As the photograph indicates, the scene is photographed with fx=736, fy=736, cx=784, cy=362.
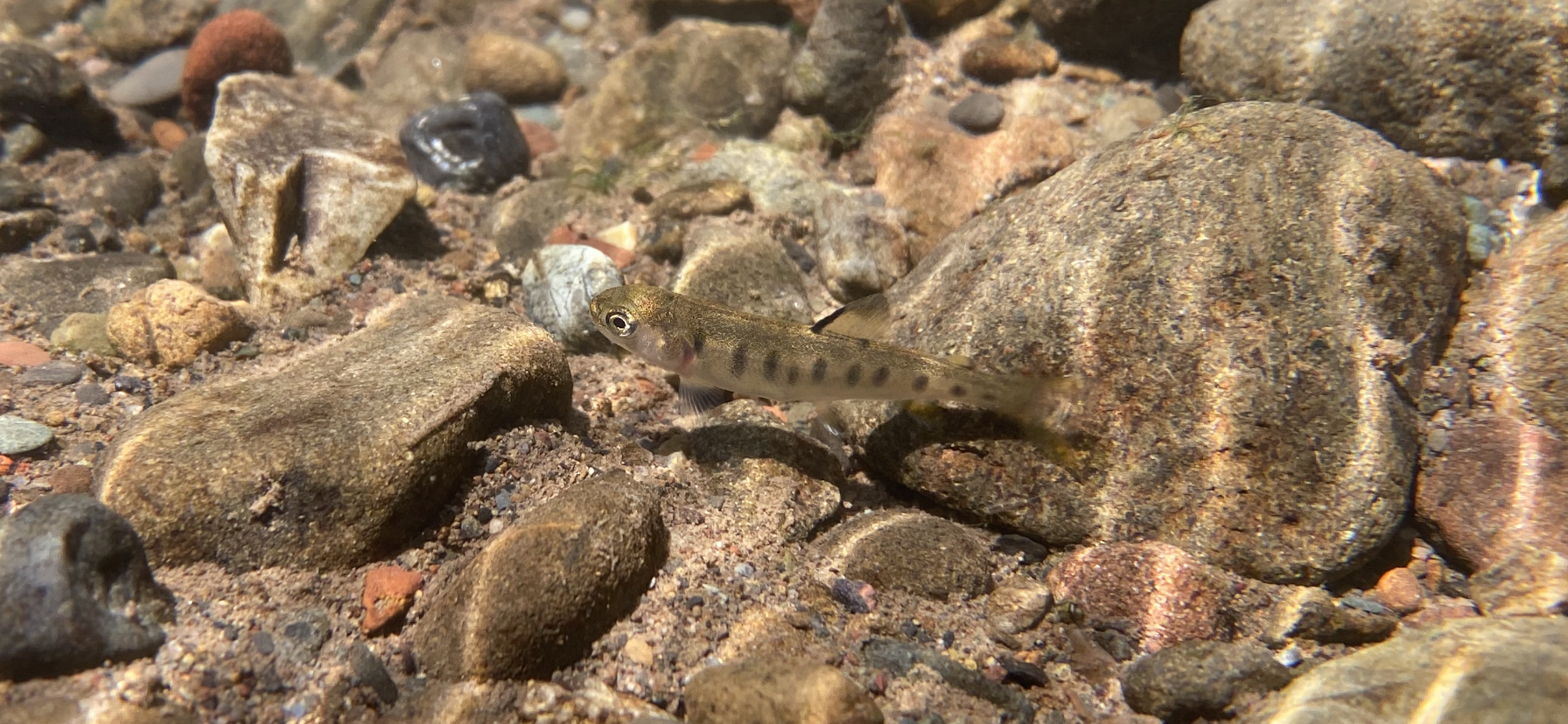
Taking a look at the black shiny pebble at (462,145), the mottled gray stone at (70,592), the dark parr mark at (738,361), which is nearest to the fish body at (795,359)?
the dark parr mark at (738,361)

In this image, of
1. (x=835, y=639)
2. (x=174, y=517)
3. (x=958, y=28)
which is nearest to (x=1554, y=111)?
(x=958, y=28)

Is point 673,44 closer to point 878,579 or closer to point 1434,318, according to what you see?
point 878,579

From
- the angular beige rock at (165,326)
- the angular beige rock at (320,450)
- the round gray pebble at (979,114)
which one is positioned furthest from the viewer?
the round gray pebble at (979,114)

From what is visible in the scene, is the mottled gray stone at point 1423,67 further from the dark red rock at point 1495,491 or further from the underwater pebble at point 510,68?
the underwater pebble at point 510,68

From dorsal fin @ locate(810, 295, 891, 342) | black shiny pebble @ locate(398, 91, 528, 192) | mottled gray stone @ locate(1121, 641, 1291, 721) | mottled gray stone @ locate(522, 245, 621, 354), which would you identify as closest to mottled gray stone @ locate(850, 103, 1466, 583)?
dorsal fin @ locate(810, 295, 891, 342)

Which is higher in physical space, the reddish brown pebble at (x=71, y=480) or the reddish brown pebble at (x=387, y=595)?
the reddish brown pebble at (x=71, y=480)
